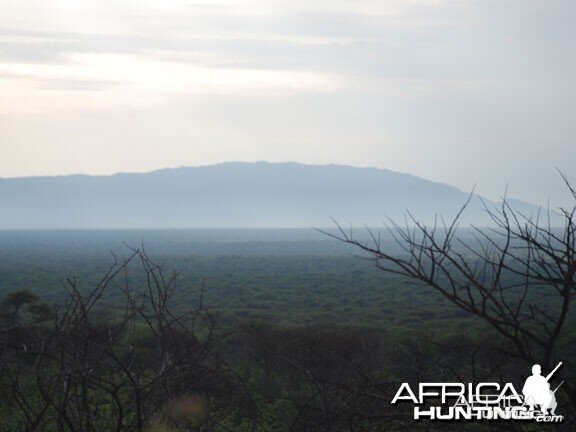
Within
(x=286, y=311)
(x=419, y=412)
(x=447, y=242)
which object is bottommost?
(x=286, y=311)

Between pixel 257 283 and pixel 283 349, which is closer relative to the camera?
pixel 283 349

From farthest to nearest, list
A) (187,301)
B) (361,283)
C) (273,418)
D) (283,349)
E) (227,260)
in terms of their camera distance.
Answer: (227,260), (361,283), (187,301), (283,349), (273,418)

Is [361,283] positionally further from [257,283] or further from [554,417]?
[554,417]

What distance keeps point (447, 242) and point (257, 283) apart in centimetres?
6402

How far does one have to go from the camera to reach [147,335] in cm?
2692

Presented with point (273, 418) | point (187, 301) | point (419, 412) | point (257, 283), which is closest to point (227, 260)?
point (257, 283)

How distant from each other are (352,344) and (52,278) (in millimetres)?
49652

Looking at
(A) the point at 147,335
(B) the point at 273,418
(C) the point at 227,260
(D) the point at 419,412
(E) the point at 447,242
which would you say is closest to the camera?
(E) the point at 447,242

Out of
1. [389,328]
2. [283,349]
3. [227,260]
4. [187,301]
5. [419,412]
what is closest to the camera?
[419,412]

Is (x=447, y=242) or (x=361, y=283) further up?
(x=447, y=242)

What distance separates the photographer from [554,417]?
10.1ft

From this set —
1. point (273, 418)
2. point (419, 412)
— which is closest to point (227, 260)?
point (273, 418)

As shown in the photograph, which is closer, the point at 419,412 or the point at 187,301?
the point at 419,412

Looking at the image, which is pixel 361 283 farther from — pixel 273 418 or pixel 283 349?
pixel 273 418
